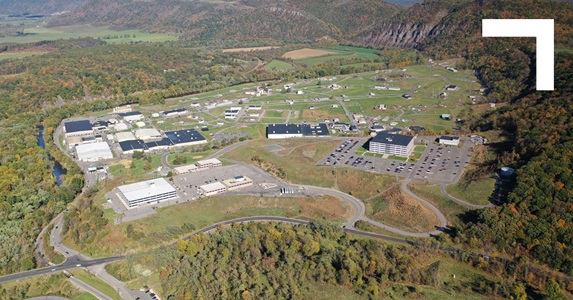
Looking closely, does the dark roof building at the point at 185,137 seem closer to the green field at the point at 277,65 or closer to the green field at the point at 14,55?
the green field at the point at 277,65

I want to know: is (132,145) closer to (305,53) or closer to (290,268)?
(290,268)

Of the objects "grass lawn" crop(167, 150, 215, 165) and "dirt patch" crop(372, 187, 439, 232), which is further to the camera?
"grass lawn" crop(167, 150, 215, 165)

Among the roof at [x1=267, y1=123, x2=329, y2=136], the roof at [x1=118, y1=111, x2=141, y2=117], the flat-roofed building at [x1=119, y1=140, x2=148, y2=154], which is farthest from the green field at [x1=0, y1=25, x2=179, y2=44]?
the roof at [x1=267, y1=123, x2=329, y2=136]

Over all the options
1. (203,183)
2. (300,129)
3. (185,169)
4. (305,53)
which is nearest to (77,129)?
(185,169)

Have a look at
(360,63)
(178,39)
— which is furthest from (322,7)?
(360,63)

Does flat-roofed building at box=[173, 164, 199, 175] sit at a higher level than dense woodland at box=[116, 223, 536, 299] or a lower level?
higher

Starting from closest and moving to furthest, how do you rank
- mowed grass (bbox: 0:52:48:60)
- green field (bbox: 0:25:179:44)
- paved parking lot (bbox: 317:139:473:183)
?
paved parking lot (bbox: 317:139:473:183) < mowed grass (bbox: 0:52:48:60) < green field (bbox: 0:25:179:44)

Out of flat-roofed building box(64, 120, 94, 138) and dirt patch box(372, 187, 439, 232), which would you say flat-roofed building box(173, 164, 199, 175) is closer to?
dirt patch box(372, 187, 439, 232)

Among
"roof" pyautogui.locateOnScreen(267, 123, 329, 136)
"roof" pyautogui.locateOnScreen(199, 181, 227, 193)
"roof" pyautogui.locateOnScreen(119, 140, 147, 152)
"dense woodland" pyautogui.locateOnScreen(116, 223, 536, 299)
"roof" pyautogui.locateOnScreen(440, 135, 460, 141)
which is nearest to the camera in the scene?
"dense woodland" pyautogui.locateOnScreen(116, 223, 536, 299)

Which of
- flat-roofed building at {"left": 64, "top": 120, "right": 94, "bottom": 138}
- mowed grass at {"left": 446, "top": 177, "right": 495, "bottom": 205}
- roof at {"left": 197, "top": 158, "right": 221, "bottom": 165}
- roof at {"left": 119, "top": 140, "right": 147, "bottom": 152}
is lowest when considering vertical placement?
mowed grass at {"left": 446, "top": 177, "right": 495, "bottom": 205}
